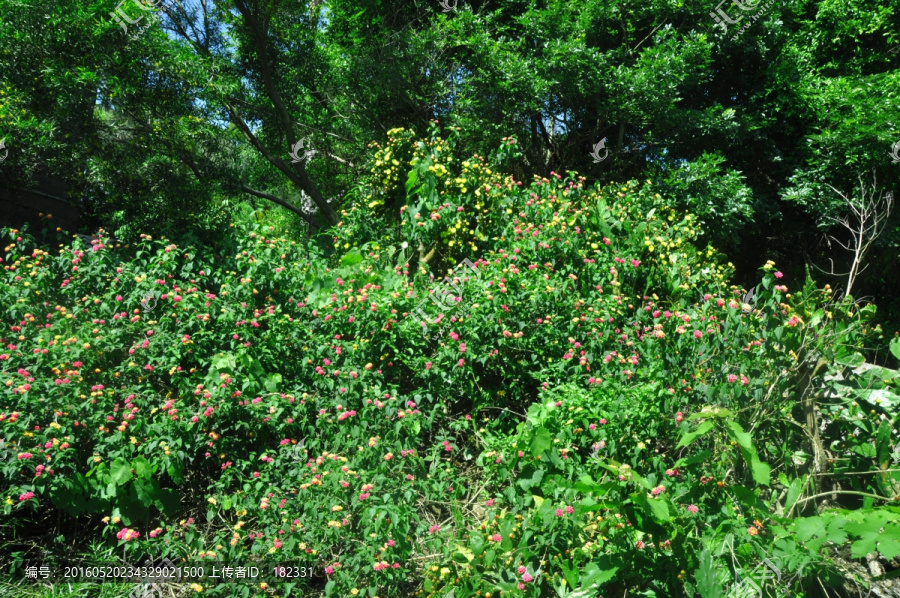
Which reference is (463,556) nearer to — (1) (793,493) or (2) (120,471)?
(1) (793,493)

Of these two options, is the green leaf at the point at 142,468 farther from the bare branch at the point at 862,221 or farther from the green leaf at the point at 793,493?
the bare branch at the point at 862,221

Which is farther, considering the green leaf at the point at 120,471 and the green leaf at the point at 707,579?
the green leaf at the point at 120,471

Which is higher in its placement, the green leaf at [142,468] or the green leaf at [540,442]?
the green leaf at [142,468]

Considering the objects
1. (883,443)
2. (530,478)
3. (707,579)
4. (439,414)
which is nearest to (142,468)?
(439,414)

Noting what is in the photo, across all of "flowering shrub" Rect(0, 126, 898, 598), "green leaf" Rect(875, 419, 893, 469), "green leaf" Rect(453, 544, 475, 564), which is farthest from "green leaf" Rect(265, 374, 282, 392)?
"green leaf" Rect(875, 419, 893, 469)

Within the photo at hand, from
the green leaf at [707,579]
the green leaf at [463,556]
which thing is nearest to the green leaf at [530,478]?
the green leaf at [463,556]

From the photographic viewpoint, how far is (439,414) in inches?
154

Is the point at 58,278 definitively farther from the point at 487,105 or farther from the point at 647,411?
the point at 487,105

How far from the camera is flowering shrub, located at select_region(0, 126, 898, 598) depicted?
2857mm

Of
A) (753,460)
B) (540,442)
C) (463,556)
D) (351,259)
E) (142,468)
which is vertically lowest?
(463,556)

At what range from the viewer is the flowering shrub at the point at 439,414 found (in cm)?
286

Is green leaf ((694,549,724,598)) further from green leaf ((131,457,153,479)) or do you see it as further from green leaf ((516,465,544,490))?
green leaf ((131,457,153,479))

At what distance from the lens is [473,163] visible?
562cm

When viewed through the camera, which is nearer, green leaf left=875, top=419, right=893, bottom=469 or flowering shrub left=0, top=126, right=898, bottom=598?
green leaf left=875, top=419, right=893, bottom=469
